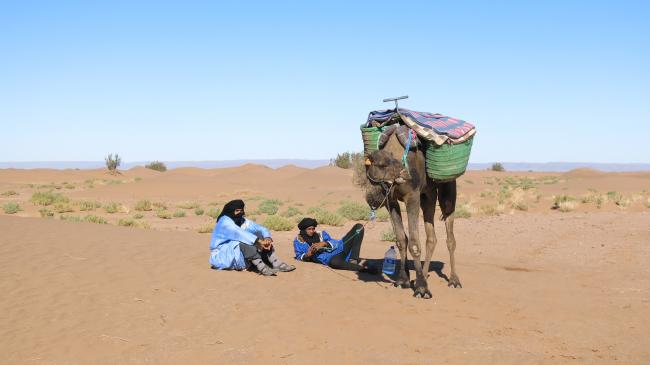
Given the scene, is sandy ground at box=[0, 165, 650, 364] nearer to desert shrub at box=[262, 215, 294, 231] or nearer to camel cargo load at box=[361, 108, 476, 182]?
camel cargo load at box=[361, 108, 476, 182]

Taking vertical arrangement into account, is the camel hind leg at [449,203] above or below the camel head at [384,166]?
below

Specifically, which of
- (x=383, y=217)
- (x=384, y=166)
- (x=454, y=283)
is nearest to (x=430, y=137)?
(x=384, y=166)

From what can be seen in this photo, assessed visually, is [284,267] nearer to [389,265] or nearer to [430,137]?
[389,265]

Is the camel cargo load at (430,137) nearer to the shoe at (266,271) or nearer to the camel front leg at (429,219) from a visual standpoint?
the camel front leg at (429,219)

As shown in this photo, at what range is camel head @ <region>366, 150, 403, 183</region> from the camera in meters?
8.12

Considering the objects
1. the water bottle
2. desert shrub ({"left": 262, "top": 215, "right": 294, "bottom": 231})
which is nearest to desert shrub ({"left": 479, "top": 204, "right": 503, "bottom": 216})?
desert shrub ({"left": 262, "top": 215, "right": 294, "bottom": 231})

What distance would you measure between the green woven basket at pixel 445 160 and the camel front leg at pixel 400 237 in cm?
77

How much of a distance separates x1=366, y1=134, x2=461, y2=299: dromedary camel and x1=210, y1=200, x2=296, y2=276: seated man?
6.76ft

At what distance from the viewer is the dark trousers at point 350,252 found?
10359 mm

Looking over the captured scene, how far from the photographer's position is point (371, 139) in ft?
28.4

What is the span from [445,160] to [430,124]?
575 millimetres

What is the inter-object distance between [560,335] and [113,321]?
5.37m

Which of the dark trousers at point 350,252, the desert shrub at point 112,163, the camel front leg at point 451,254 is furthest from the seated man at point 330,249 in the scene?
the desert shrub at point 112,163

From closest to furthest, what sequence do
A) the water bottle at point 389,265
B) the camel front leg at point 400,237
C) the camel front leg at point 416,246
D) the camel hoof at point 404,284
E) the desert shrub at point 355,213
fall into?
the camel front leg at point 416,246 < the camel front leg at point 400,237 < the camel hoof at point 404,284 < the water bottle at point 389,265 < the desert shrub at point 355,213
